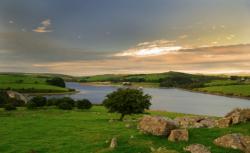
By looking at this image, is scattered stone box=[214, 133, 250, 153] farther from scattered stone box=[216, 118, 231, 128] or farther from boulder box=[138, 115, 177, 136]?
scattered stone box=[216, 118, 231, 128]

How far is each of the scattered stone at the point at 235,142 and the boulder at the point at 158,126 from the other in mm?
4618

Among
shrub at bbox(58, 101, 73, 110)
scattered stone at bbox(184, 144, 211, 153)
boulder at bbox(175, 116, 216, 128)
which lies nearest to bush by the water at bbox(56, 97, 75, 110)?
shrub at bbox(58, 101, 73, 110)

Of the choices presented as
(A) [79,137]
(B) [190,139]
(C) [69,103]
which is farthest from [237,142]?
(C) [69,103]

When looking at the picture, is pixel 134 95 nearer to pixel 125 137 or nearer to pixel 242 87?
pixel 125 137

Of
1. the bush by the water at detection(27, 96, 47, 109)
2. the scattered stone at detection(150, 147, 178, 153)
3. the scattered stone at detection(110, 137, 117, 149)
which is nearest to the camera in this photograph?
the scattered stone at detection(150, 147, 178, 153)

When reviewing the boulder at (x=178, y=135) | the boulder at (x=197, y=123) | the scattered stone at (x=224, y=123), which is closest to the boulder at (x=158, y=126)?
the boulder at (x=178, y=135)

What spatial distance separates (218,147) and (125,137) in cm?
862

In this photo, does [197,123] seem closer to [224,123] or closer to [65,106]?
[224,123]

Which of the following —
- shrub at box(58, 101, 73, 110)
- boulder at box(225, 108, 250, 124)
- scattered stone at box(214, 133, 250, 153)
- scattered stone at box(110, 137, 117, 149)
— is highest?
boulder at box(225, 108, 250, 124)

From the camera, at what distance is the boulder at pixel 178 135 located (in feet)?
88.9

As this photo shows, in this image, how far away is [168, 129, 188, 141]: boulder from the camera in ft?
88.9

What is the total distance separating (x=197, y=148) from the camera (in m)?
23.9

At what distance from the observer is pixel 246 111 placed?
35.3 metres

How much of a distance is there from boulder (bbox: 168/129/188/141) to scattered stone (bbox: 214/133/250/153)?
8.59 feet
